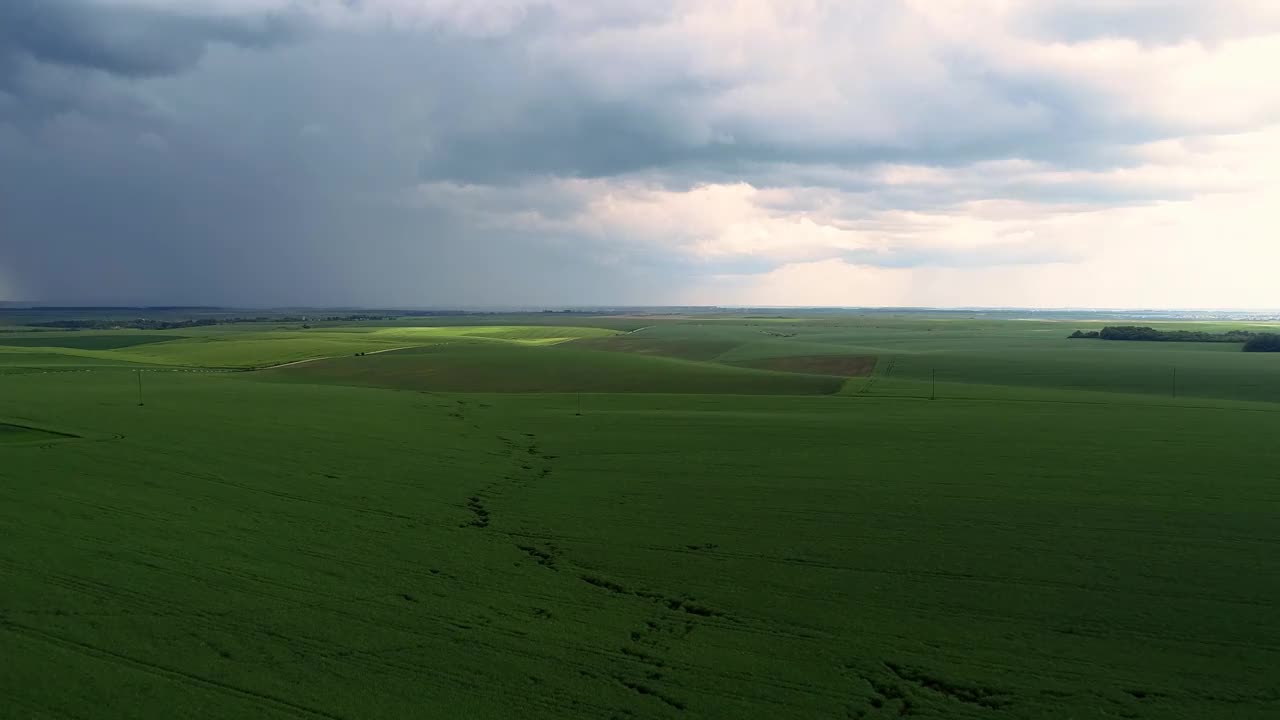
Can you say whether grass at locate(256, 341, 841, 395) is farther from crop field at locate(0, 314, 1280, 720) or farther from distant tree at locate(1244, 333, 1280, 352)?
distant tree at locate(1244, 333, 1280, 352)

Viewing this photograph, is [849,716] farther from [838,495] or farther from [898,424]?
[898,424]

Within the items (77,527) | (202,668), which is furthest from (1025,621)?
(77,527)

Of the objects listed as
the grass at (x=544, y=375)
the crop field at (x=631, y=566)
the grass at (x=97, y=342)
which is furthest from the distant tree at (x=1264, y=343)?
the grass at (x=97, y=342)

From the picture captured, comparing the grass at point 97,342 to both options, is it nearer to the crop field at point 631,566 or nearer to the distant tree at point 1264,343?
the crop field at point 631,566

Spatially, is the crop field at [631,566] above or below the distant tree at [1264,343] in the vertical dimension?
below

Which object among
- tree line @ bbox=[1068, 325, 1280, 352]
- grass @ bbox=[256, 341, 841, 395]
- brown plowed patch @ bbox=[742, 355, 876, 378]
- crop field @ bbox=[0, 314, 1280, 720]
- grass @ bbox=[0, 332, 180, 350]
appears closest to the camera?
crop field @ bbox=[0, 314, 1280, 720]

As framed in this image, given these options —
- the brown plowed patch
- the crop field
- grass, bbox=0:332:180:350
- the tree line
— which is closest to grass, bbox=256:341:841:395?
the brown plowed patch

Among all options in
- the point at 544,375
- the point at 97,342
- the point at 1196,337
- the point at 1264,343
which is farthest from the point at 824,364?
the point at 97,342
